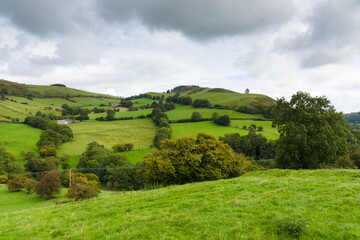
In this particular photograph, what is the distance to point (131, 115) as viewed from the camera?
14975cm

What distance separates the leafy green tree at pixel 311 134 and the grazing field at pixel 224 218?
63.4ft

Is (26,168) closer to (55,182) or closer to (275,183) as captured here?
(55,182)

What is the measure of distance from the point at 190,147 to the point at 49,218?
71.2 ft

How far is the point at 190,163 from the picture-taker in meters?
29.0

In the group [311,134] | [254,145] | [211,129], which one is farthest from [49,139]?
[311,134]

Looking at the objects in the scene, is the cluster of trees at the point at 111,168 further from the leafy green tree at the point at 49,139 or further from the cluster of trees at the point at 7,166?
the leafy green tree at the point at 49,139

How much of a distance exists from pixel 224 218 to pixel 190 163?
20.0m

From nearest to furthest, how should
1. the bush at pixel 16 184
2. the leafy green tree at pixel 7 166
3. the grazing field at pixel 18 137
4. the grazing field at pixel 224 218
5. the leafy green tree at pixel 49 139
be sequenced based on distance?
the grazing field at pixel 224 218, the bush at pixel 16 184, the leafy green tree at pixel 7 166, the leafy green tree at pixel 49 139, the grazing field at pixel 18 137

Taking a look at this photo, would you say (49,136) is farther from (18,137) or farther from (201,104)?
(201,104)

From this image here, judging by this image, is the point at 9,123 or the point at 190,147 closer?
the point at 190,147

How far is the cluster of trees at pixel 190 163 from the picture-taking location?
28.8 meters

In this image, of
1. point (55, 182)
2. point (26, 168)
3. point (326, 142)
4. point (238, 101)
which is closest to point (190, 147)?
point (326, 142)

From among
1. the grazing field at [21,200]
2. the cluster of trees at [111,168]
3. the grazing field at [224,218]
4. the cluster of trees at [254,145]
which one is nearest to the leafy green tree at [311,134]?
the grazing field at [224,218]

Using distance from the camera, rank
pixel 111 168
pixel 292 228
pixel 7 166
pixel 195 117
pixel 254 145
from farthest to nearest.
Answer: pixel 195 117 < pixel 254 145 < pixel 111 168 < pixel 7 166 < pixel 292 228
